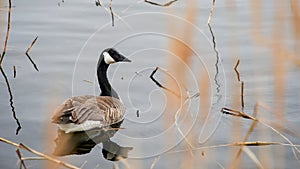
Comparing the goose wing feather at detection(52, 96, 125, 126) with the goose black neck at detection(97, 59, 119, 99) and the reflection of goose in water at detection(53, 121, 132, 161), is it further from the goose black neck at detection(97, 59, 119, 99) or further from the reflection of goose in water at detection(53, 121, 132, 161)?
the goose black neck at detection(97, 59, 119, 99)

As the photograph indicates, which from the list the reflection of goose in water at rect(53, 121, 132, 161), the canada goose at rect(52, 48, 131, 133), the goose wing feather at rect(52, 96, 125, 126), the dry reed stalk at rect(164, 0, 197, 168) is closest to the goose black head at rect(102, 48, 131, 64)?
the canada goose at rect(52, 48, 131, 133)

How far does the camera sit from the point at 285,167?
3693 millimetres

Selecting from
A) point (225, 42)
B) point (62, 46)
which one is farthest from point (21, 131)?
point (225, 42)

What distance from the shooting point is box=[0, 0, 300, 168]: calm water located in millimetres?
3828

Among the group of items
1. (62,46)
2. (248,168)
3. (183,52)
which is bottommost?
(62,46)

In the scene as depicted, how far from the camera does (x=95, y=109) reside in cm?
484

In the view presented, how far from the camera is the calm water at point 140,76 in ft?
12.6

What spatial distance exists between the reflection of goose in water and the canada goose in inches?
1.9

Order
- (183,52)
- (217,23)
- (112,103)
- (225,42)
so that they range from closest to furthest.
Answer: (183,52) → (112,103) → (225,42) → (217,23)

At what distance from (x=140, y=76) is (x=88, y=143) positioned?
1.27 metres

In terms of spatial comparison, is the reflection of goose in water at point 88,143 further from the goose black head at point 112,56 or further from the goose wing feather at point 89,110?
the goose black head at point 112,56

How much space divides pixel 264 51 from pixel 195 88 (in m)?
1.45

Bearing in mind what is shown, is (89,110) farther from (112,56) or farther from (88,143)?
(112,56)

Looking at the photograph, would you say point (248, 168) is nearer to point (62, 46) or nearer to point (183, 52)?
point (183, 52)
